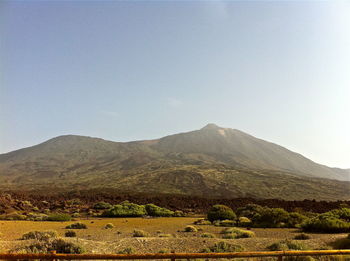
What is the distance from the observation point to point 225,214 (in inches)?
976

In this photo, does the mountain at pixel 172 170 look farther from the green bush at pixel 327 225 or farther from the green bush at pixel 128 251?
the green bush at pixel 128 251

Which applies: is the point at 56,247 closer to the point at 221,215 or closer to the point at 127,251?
the point at 127,251

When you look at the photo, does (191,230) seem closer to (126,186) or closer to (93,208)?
(93,208)

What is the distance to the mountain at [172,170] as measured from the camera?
72.1 meters

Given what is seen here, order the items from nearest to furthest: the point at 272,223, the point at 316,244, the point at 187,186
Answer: the point at 316,244
the point at 272,223
the point at 187,186

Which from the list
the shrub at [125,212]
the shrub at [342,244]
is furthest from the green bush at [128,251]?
the shrub at [125,212]

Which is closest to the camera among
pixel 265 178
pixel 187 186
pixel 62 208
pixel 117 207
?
pixel 117 207

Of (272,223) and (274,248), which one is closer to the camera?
(274,248)

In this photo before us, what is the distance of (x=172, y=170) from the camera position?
9350cm

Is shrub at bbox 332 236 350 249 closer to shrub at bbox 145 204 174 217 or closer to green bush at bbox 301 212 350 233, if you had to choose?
green bush at bbox 301 212 350 233

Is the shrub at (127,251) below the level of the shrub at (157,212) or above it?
above

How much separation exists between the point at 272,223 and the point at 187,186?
180 ft

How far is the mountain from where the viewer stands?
7212cm

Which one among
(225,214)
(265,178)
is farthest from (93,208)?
(265,178)
